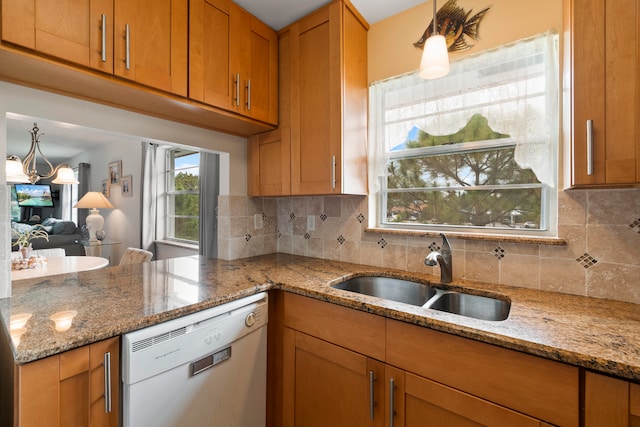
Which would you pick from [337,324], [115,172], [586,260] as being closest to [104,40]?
[337,324]

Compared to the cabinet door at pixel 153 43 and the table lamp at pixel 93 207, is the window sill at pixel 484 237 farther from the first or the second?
the table lamp at pixel 93 207

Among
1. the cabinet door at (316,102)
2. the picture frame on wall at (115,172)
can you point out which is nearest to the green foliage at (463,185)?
the cabinet door at (316,102)

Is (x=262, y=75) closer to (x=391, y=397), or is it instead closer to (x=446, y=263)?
(x=446, y=263)

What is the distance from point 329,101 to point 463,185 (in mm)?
896

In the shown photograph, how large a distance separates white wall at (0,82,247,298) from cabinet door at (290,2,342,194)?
0.48 m

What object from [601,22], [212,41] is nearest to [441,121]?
[601,22]

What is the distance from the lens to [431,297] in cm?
148

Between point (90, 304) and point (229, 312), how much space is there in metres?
0.52

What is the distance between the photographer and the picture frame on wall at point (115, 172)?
179 inches

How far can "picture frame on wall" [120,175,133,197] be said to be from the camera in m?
4.26

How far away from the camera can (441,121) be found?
1612 millimetres

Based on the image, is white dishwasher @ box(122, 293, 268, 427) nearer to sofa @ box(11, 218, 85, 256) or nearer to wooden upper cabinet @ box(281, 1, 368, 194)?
wooden upper cabinet @ box(281, 1, 368, 194)

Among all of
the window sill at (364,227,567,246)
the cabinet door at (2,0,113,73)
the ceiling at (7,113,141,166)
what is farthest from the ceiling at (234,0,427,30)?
the ceiling at (7,113,141,166)

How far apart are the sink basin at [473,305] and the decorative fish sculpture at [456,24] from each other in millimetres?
1303
